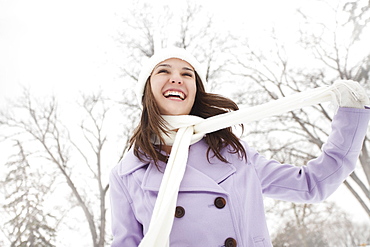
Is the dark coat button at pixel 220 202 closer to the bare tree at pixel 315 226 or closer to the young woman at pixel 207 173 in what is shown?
the young woman at pixel 207 173

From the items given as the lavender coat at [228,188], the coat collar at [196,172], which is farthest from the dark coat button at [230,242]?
the coat collar at [196,172]

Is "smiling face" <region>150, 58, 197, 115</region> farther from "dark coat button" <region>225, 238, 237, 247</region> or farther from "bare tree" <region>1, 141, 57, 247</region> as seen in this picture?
"bare tree" <region>1, 141, 57, 247</region>

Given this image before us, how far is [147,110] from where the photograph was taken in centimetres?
104

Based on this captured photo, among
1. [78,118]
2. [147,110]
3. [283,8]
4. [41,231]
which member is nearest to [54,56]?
[78,118]

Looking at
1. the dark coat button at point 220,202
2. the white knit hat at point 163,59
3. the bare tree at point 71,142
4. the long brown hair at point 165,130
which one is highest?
the bare tree at point 71,142

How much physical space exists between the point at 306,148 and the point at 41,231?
3.21 m

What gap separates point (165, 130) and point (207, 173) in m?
0.18

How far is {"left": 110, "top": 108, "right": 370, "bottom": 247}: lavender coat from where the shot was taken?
32.0 inches

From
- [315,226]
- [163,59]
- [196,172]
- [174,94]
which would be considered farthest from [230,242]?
[315,226]

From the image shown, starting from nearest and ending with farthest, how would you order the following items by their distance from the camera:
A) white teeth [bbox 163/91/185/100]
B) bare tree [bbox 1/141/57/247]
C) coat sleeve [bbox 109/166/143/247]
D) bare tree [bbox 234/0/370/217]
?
1. coat sleeve [bbox 109/166/143/247]
2. white teeth [bbox 163/91/185/100]
3. bare tree [bbox 234/0/370/217]
4. bare tree [bbox 1/141/57/247]

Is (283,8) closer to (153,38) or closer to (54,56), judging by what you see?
(153,38)

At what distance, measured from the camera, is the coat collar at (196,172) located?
876mm

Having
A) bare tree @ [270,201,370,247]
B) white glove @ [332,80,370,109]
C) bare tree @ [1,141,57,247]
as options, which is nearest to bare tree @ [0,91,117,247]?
bare tree @ [1,141,57,247]

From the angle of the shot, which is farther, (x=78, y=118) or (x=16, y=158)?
(x=78, y=118)
